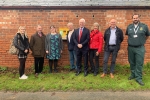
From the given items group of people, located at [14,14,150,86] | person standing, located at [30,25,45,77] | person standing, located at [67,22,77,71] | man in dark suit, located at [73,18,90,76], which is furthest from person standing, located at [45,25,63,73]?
man in dark suit, located at [73,18,90,76]

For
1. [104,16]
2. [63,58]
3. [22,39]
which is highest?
[104,16]

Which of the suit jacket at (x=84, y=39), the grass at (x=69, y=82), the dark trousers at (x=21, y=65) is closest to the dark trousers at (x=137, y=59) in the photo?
the grass at (x=69, y=82)

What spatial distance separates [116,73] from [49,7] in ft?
10.9

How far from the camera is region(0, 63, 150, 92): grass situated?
5.86 meters

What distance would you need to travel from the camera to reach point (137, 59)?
6203 mm

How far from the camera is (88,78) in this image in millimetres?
6617

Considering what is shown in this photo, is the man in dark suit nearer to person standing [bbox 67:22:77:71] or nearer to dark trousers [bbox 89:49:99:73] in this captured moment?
dark trousers [bbox 89:49:99:73]

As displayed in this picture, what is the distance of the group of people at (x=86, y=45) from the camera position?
614 cm

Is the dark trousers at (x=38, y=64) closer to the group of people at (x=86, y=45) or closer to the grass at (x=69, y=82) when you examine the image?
the group of people at (x=86, y=45)

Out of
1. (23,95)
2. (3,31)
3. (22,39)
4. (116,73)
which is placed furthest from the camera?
(3,31)

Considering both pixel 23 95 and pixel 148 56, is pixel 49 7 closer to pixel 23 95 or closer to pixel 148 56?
pixel 23 95

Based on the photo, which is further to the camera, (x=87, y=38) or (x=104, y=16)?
(x=104, y=16)

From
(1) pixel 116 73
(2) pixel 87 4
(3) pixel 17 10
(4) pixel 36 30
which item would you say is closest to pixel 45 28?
(4) pixel 36 30

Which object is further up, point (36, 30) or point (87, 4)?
point (87, 4)
